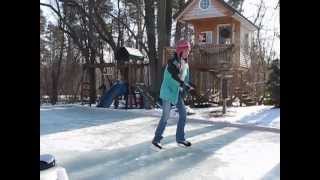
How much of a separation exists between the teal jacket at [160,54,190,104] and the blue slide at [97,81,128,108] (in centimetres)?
847

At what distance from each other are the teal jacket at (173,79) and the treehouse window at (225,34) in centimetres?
1371

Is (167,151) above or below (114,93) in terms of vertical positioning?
below

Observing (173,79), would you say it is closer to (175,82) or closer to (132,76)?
(175,82)

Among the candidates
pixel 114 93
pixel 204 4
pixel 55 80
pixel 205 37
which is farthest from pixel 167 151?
pixel 55 80

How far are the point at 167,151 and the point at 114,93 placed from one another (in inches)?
353

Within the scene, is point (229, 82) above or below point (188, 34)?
below

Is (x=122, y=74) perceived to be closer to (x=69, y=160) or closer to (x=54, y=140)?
(x=54, y=140)

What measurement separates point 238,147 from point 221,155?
74 centimetres

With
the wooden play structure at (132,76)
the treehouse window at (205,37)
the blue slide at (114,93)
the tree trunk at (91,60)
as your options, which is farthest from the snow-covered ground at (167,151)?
the treehouse window at (205,37)

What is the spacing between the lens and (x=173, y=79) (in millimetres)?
5910

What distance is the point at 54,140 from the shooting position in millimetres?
7082

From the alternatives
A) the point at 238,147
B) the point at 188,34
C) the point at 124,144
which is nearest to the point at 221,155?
the point at 238,147

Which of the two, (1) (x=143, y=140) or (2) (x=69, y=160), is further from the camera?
(1) (x=143, y=140)

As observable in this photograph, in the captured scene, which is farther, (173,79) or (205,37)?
(205,37)
